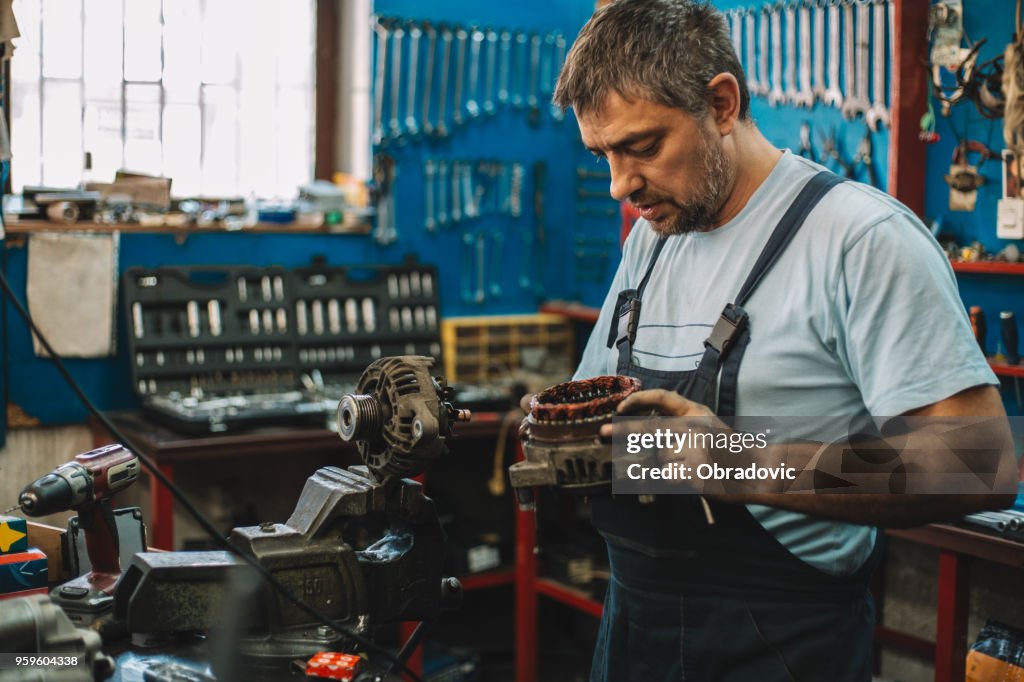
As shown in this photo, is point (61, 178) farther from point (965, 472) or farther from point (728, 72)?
point (965, 472)

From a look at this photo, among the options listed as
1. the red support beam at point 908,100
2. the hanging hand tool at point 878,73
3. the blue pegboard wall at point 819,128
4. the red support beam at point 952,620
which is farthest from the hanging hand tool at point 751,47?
the red support beam at point 952,620

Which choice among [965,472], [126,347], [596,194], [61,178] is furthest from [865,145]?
[61,178]

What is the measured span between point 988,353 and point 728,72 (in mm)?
1807

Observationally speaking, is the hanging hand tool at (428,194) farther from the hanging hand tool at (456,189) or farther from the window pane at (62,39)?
the window pane at (62,39)

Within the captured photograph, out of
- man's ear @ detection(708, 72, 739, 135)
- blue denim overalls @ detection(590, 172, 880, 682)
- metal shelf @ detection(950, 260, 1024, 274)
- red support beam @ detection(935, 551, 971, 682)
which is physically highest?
man's ear @ detection(708, 72, 739, 135)

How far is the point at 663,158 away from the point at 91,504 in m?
1.03

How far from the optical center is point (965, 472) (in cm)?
141

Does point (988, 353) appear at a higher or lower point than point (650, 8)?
lower

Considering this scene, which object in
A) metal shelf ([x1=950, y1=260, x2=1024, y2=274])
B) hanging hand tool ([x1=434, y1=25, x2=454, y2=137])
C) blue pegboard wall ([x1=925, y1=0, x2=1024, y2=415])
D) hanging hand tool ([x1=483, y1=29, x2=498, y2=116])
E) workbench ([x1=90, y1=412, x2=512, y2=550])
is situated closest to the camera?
metal shelf ([x1=950, y1=260, x2=1024, y2=274])

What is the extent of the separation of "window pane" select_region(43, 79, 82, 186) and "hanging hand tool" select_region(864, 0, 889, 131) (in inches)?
107

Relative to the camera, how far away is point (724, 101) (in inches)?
64.6

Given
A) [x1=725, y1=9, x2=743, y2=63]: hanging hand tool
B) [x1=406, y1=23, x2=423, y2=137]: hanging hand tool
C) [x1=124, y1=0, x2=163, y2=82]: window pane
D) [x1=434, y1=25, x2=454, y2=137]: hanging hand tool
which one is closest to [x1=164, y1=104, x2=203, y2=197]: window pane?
[x1=124, y1=0, x2=163, y2=82]: window pane

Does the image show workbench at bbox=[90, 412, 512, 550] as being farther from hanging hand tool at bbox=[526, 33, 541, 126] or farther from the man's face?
the man's face

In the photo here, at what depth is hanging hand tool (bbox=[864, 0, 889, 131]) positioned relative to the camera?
3.36 metres
